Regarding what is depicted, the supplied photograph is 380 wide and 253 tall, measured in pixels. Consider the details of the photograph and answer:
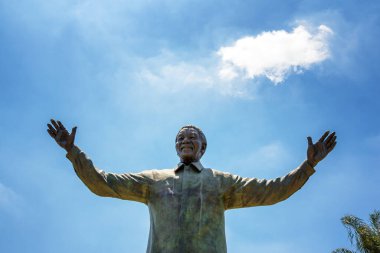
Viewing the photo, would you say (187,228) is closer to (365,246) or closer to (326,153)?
(326,153)

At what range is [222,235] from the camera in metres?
6.89

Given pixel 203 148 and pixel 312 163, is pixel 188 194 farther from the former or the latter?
pixel 312 163

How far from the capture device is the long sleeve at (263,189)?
7254mm

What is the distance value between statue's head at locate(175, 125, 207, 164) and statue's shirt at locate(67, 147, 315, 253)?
0.57 feet

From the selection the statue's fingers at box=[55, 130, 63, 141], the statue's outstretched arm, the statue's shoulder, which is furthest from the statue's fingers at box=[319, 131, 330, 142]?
the statue's fingers at box=[55, 130, 63, 141]

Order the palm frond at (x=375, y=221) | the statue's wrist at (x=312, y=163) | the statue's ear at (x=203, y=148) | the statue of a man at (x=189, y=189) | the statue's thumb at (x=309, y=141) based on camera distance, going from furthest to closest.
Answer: the palm frond at (x=375, y=221), the statue's ear at (x=203, y=148), the statue's thumb at (x=309, y=141), the statue's wrist at (x=312, y=163), the statue of a man at (x=189, y=189)

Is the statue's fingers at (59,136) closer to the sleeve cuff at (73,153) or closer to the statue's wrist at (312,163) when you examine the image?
the sleeve cuff at (73,153)

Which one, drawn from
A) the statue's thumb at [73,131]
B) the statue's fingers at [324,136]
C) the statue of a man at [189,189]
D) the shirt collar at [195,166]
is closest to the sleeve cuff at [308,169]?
the statue of a man at [189,189]

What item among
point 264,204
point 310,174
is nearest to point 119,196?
point 264,204

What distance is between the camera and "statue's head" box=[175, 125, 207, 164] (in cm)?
771

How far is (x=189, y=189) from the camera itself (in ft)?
23.3

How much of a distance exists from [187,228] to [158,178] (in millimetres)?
1064

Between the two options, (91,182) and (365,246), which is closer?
(91,182)

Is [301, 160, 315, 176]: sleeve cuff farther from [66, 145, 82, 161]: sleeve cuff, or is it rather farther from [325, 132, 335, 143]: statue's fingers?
[66, 145, 82, 161]: sleeve cuff
